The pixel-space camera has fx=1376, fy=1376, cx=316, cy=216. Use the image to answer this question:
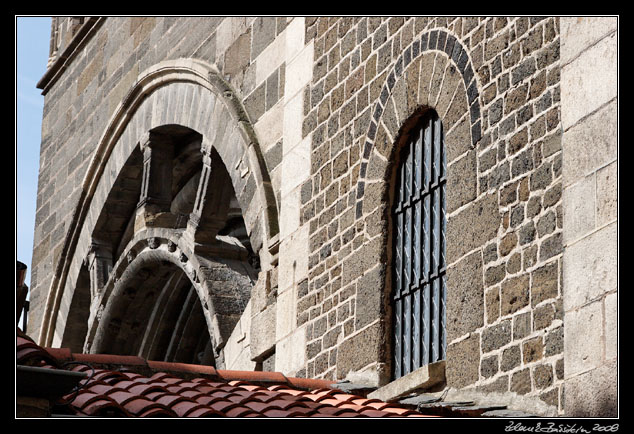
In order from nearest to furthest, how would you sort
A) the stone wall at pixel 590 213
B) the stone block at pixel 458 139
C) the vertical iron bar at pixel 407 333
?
the stone wall at pixel 590 213 → the stone block at pixel 458 139 → the vertical iron bar at pixel 407 333

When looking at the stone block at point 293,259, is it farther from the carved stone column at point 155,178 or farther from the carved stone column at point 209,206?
the carved stone column at point 155,178

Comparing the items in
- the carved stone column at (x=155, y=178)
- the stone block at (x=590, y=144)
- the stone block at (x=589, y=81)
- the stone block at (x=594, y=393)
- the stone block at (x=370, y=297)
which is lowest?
the stone block at (x=594, y=393)

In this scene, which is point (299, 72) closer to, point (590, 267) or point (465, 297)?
point (465, 297)

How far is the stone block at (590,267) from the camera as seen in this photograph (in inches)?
267

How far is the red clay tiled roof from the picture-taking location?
6.79 metres

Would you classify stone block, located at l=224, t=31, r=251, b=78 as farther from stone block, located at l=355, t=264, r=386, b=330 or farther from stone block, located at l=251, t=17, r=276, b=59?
stone block, located at l=355, t=264, r=386, b=330

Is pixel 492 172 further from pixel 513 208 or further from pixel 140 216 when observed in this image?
pixel 140 216

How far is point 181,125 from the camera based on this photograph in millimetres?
13039

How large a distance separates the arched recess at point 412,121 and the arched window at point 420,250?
68mm

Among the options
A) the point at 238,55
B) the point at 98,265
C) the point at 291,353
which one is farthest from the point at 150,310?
the point at 291,353

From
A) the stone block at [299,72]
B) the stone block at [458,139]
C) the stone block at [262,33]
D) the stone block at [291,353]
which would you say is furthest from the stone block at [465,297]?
the stone block at [262,33]

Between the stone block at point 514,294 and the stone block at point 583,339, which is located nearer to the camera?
the stone block at point 583,339

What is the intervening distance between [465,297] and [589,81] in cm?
150

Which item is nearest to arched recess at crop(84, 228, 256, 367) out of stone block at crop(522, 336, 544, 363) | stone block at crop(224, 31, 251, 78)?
stone block at crop(224, 31, 251, 78)
